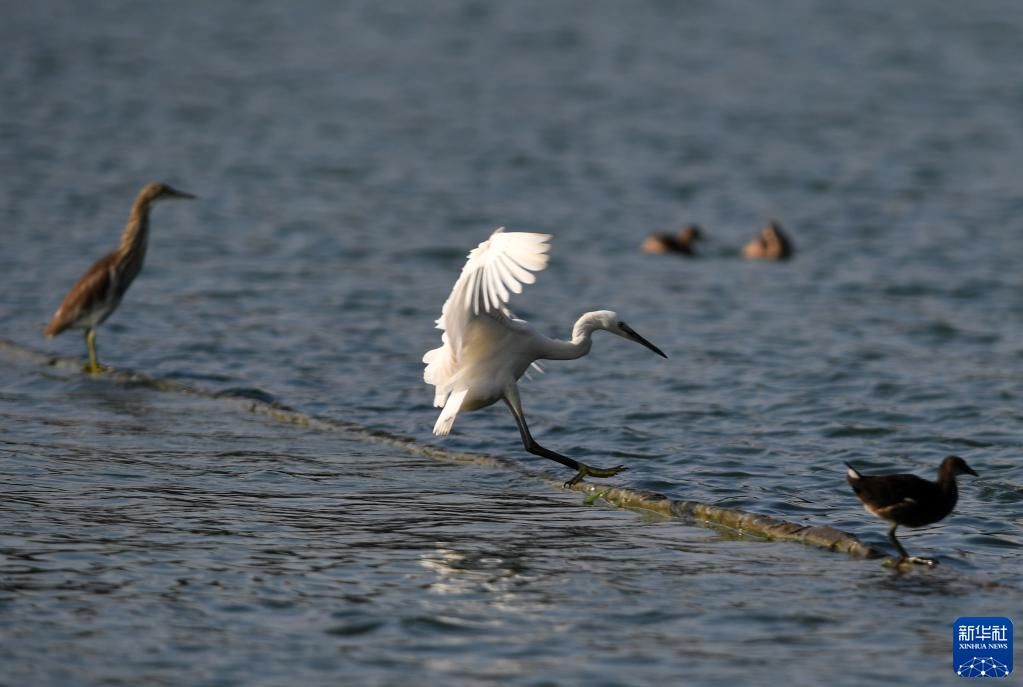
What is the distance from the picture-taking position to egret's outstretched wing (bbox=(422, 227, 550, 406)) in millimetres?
8266

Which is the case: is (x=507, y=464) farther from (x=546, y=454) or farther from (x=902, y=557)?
(x=902, y=557)

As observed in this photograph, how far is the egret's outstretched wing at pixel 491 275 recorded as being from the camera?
8.27 metres

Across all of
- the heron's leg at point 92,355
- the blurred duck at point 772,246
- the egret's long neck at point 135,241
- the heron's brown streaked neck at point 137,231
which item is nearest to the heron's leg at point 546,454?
the heron's leg at point 92,355

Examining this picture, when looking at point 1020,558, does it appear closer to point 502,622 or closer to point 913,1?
point 502,622

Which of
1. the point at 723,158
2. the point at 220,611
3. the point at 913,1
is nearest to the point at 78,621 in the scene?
the point at 220,611

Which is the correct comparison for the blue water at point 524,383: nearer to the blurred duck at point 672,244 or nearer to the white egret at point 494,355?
the blurred duck at point 672,244

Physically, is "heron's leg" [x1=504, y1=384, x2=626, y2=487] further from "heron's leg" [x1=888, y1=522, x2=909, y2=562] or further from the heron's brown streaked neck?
the heron's brown streaked neck

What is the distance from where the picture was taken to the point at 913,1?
43.5 metres

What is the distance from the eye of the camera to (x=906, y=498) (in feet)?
25.6

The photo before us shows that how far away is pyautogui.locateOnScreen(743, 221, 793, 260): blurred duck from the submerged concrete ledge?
842 centimetres

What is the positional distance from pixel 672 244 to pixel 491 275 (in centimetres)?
1019

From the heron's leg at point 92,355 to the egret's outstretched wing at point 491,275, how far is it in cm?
419

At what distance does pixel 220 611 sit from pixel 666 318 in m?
9.02

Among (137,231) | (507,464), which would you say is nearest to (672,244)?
(137,231)
